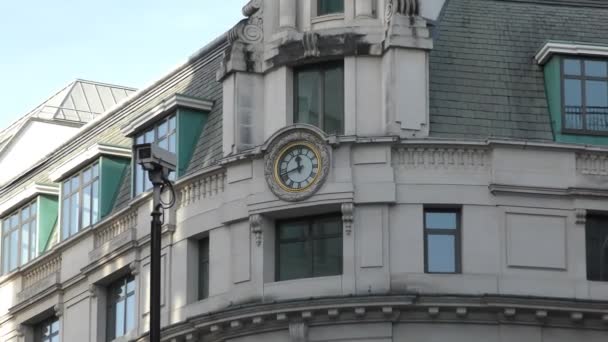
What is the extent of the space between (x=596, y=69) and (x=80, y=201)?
1683 cm

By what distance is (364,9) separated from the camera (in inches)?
2222

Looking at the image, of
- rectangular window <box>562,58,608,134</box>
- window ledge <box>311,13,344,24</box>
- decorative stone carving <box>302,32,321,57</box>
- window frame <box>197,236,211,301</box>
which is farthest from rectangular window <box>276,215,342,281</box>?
→ rectangular window <box>562,58,608,134</box>

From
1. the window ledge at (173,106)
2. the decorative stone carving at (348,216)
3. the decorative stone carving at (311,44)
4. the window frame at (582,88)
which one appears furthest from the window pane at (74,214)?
the window frame at (582,88)

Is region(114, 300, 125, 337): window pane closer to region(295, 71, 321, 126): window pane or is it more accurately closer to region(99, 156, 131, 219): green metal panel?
region(99, 156, 131, 219): green metal panel

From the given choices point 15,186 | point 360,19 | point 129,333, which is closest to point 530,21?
point 360,19

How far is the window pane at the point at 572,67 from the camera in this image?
56850 millimetres

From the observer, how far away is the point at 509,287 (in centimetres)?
5412

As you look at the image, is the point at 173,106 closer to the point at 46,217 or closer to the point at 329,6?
the point at 329,6

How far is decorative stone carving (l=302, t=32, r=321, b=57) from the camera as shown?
184ft

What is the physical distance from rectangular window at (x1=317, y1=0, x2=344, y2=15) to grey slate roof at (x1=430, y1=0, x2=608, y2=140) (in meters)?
2.84

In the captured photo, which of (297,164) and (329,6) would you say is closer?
Answer: (297,164)

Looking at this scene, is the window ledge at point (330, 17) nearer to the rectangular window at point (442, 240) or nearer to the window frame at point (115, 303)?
the rectangular window at point (442, 240)

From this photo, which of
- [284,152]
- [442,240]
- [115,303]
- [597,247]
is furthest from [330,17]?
[115,303]

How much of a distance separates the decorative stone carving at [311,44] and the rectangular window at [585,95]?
6679 millimetres
